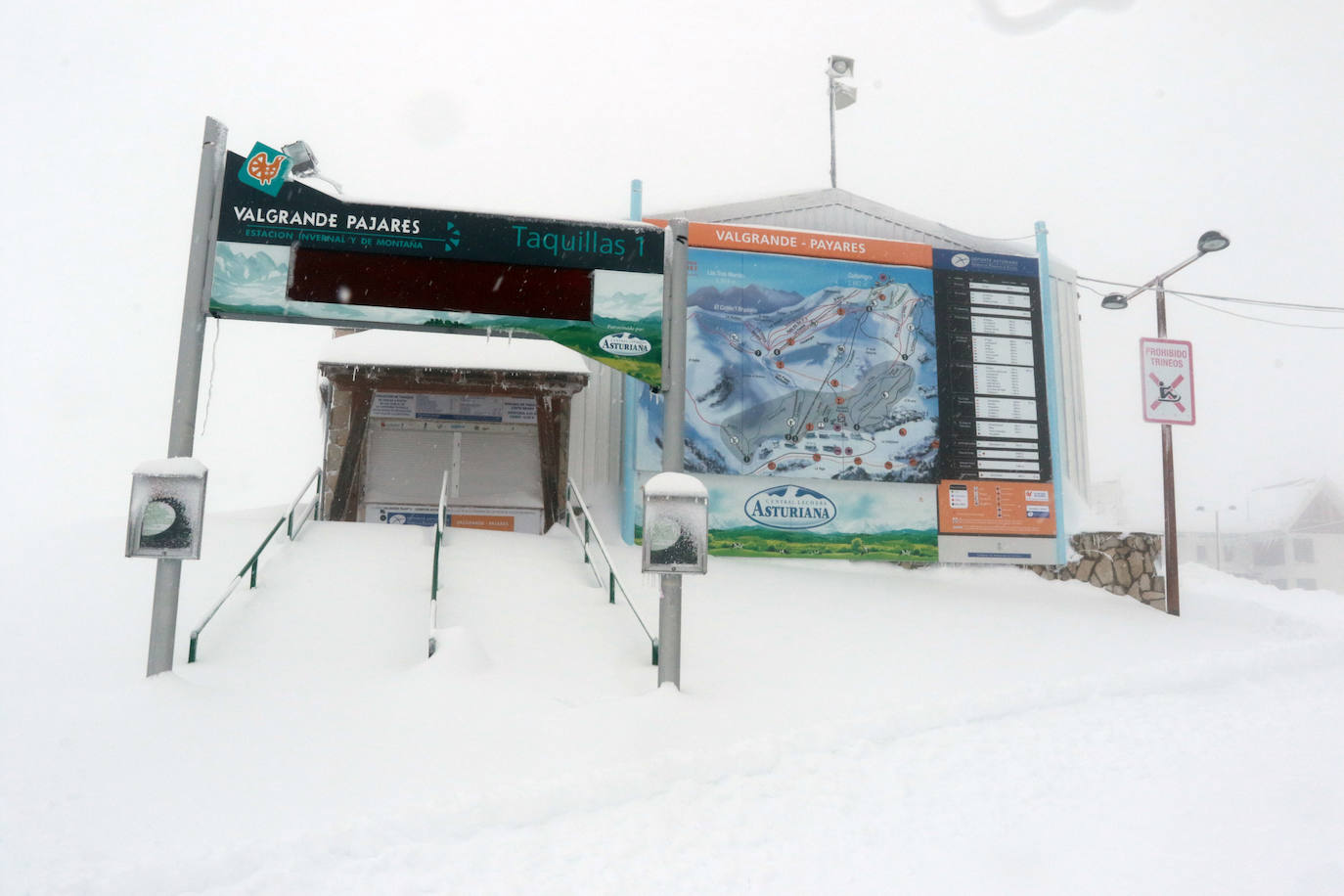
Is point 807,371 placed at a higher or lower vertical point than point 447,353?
lower

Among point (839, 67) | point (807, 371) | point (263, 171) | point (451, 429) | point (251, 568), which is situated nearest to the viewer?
point (263, 171)

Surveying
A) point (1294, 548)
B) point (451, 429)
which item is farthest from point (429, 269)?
point (1294, 548)

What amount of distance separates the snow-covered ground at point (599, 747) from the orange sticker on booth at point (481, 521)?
142 inches

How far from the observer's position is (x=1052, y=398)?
12938 mm

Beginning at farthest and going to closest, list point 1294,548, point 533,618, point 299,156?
point 1294,548 < point 533,618 < point 299,156

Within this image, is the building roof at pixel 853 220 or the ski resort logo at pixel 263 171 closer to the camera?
the ski resort logo at pixel 263 171

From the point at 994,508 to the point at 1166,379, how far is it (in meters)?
3.51

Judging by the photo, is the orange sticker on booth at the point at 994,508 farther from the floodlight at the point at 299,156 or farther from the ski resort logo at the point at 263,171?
the ski resort logo at the point at 263,171

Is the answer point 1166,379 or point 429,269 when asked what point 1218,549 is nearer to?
point 1166,379

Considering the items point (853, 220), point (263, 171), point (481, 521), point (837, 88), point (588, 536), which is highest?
point (837, 88)

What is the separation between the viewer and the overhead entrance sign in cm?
693

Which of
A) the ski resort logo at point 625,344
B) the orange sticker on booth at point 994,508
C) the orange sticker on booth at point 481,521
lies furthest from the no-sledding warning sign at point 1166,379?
the orange sticker on booth at point 481,521

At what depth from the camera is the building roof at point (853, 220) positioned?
1370 cm

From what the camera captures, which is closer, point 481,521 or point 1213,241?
point 1213,241
